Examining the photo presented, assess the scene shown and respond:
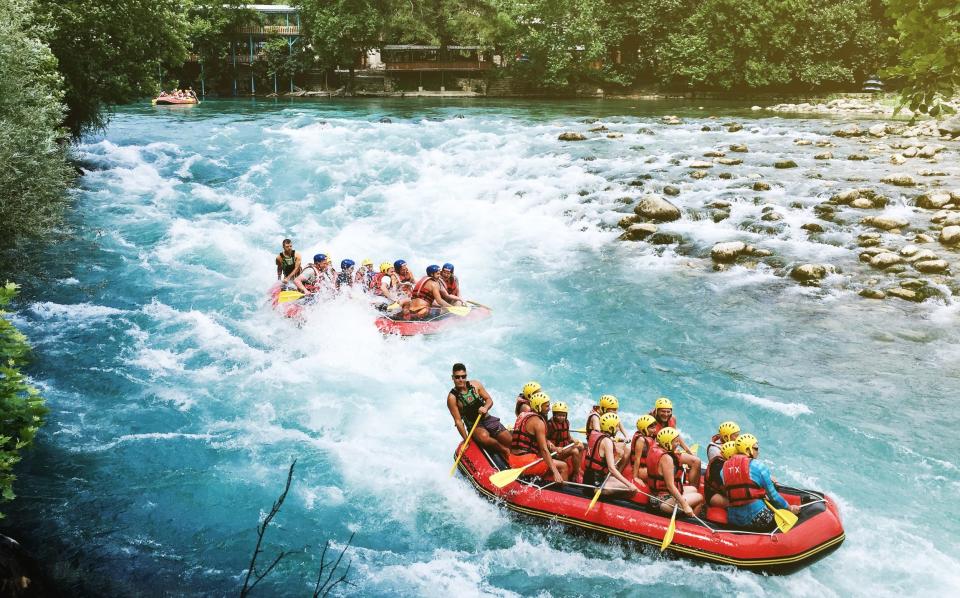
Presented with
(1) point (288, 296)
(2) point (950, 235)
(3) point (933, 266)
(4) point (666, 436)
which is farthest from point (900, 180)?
(1) point (288, 296)

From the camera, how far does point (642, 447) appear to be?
26.3 ft

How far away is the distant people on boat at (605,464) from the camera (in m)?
7.89

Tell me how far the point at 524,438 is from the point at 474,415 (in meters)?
0.78

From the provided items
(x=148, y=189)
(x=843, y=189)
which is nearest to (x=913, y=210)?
(x=843, y=189)

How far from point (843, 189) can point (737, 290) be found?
7055mm

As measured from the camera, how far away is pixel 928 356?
12.3 metres

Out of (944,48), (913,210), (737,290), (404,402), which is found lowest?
(404,402)

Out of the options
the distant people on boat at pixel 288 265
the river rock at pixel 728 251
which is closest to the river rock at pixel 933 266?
the river rock at pixel 728 251

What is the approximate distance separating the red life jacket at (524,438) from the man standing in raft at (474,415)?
18cm

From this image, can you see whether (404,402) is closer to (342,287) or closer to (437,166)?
(342,287)

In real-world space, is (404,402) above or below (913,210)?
below

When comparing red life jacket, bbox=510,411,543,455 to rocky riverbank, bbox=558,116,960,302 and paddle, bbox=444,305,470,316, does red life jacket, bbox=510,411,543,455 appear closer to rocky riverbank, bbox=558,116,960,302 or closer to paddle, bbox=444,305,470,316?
paddle, bbox=444,305,470,316

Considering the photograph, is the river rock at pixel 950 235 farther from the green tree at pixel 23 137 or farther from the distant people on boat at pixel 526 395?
the green tree at pixel 23 137

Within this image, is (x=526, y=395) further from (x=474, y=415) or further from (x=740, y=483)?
(x=740, y=483)
